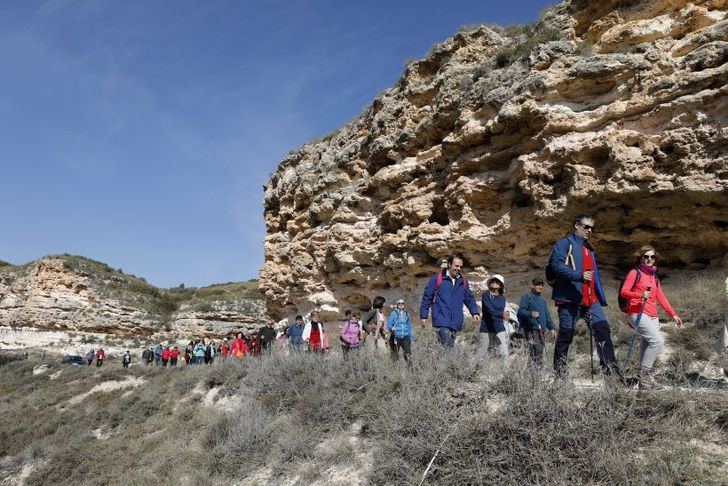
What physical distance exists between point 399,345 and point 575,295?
3240 mm

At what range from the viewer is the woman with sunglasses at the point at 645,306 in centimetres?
468

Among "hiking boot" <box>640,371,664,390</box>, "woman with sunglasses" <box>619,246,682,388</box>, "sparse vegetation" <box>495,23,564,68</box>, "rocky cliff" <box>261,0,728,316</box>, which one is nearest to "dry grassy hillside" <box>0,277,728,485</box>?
"hiking boot" <box>640,371,664,390</box>

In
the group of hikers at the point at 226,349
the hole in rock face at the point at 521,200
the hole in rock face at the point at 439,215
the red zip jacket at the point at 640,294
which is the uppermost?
the hole in rock face at the point at 439,215

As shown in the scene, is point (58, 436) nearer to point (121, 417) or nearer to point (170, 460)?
point (121, 417)

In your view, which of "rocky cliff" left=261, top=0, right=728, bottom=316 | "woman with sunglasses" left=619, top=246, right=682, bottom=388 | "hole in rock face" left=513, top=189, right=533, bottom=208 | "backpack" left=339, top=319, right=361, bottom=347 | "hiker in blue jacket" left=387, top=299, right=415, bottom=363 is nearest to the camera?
"woman with sunglasses" left=619, top=246, right=682, bottom=388

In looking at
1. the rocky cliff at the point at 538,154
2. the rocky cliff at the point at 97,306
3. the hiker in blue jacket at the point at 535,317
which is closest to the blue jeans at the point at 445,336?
the hiker in blue jacket at the point at 535,317

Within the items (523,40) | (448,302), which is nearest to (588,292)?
(448,302)

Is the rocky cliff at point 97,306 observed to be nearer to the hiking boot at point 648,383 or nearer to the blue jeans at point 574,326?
the blue jeans at point 574,326

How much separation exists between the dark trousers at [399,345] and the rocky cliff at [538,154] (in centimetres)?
428

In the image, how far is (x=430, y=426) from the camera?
4.06m

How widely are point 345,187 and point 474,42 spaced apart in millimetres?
5530

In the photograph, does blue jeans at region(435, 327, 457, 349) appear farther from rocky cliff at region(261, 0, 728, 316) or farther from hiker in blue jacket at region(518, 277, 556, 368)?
rocky cliff at region(261, 0, 728, 316)

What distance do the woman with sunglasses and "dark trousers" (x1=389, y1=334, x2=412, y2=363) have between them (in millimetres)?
2977

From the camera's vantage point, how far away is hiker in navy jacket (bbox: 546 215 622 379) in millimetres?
4801
